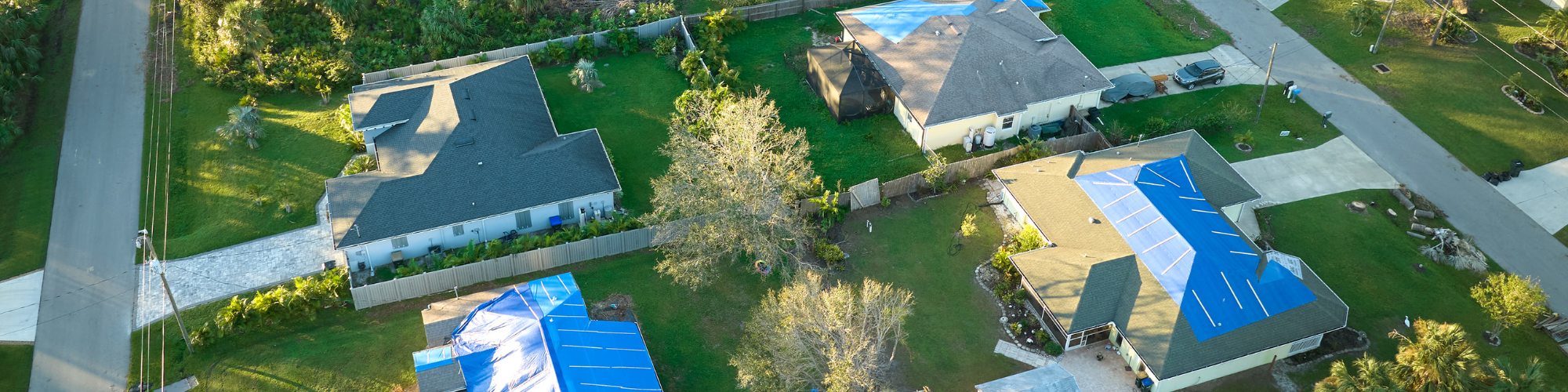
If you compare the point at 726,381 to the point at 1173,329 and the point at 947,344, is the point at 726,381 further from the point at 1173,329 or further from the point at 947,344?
the point at 1173,329

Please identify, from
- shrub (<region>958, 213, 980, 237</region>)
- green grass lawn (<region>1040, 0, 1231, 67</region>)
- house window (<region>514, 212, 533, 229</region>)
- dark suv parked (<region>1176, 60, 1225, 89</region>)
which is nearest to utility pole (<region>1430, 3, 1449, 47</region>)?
green grass lawn (<region>1040, 0, 1231, 67</region>)

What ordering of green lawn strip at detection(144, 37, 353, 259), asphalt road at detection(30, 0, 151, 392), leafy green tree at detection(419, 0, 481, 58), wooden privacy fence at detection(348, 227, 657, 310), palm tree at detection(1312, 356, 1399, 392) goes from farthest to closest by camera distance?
leafy green tree at detection(419, 0, 481, 58)
green lawn strip at detection(144, 37, 353, 259)
wooden privacy fence at detection(348, 227, 657, 310)
asphalt road at detection(30, 0, 151, 392)
palm tree at detection(1312, 356, 1399, 392)

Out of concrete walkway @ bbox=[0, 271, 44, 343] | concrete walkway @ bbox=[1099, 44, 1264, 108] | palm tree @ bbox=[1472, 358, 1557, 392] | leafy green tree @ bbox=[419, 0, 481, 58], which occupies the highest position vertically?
leafy green tree @ bbox=[419, 0, 481, 58]

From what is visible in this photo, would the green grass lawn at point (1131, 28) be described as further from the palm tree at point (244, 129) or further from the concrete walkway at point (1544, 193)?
the palm tree at point (244, 129)

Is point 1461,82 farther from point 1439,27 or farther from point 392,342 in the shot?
point 392,342

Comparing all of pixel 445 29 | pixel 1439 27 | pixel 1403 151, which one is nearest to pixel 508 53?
pixel 445 29

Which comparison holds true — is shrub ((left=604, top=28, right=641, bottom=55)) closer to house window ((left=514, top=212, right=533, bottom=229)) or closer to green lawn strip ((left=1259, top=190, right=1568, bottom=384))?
house window ((left=514, top=212, right=533, bottom=229))
